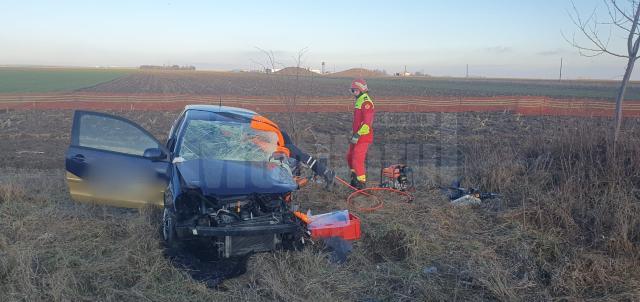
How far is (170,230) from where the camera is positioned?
14.9 ft

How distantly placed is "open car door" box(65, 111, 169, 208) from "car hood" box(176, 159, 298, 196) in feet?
1.98

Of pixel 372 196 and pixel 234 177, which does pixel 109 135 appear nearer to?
pixel 234 177

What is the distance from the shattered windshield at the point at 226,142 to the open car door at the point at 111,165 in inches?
15.8

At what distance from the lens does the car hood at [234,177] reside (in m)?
4.42

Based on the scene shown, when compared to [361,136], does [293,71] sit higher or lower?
higher

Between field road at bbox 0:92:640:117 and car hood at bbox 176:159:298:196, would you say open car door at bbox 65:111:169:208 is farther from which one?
field road at bbox 0:92:640:117

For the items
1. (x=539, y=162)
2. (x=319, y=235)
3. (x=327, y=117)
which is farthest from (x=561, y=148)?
(x=327, y=117)

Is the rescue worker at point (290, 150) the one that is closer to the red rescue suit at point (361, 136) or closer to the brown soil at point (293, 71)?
the red rescue suit at point (361, 136)

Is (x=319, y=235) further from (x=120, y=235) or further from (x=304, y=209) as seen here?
(x=120, y=235)

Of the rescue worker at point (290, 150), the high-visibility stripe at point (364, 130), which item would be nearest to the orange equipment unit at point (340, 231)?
the rescue worker at point (290, 150)

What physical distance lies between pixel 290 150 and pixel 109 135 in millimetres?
2079

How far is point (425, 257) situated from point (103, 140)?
12.1ft

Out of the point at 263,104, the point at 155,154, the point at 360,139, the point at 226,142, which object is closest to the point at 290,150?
the point at 226,142

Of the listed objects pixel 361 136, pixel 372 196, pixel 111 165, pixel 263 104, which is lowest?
pixel 372 196
